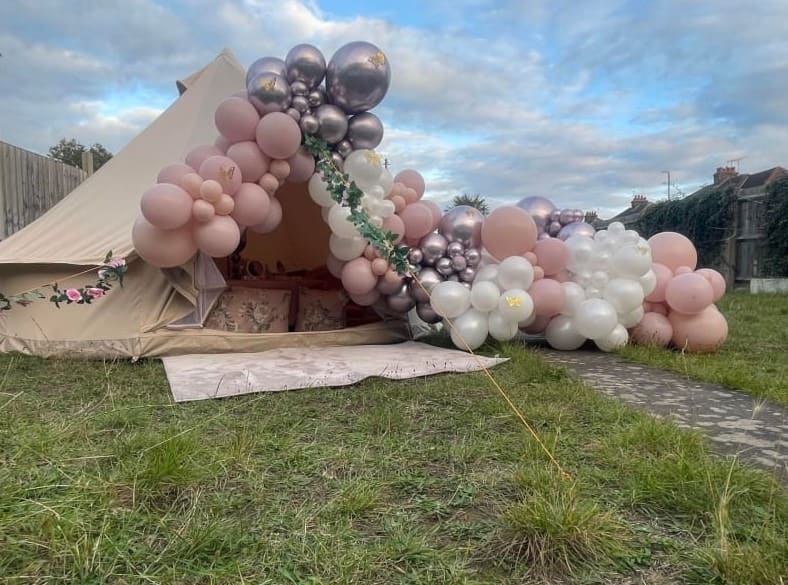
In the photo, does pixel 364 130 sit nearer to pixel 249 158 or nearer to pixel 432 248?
pixel 249 158

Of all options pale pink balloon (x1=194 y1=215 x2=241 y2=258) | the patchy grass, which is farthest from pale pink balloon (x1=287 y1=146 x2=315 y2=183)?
the patchy grass

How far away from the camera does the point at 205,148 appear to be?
3.41m

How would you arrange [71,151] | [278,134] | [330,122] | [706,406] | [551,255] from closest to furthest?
[706,406] → [278,134] → [330,122] → [551,255] → [71,151]

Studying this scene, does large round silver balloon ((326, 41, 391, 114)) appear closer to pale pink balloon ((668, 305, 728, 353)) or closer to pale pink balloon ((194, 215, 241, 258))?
pale pink balloon ((194, 215, 241, 258))

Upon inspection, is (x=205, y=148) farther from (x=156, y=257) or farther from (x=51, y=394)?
(x=51, y=394)

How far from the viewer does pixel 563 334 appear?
3.89 metres

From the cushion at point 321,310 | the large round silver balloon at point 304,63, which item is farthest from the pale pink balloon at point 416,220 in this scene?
the large round silver balloon at point 304,63

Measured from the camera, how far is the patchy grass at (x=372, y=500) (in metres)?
1.10

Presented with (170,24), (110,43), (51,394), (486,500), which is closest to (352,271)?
(51,394)

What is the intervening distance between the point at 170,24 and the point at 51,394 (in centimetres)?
414

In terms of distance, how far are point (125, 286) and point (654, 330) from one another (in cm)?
357

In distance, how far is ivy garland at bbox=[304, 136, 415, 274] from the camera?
330 centimetres

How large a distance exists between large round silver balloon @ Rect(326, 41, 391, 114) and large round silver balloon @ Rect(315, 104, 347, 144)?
73 millimetres

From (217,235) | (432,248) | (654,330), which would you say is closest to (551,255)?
(432,248)
